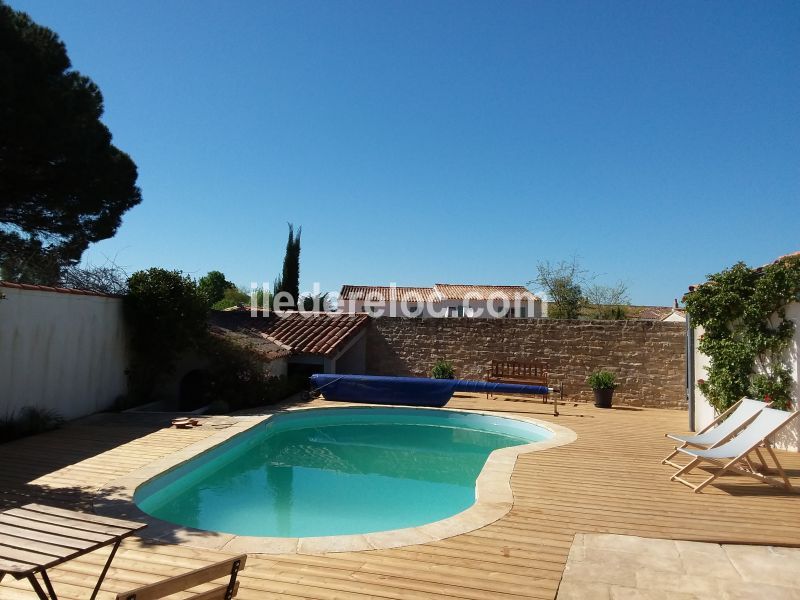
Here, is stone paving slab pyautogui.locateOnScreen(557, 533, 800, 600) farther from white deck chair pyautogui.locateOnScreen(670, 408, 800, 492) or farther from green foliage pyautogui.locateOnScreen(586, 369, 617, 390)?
green foliage pyautogui.locateOnScreen(586, 369, 617, 390)

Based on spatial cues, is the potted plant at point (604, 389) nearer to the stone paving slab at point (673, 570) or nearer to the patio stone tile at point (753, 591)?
the stone paving slab at point (673, 570)

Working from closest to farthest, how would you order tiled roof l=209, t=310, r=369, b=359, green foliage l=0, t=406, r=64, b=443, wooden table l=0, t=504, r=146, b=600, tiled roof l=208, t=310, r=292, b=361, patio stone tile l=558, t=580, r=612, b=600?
wooden table l=0, t=504, r=146, b=600 → patio stone tile l=558, t=580, r=612, b=600 → green foliage l=0, t=406, r=64, b=443 → tiled roof l=208, t=310, r=292, b=361 → tiled roof l=209, t=310, r=369, b=359

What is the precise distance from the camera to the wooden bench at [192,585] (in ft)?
7.22

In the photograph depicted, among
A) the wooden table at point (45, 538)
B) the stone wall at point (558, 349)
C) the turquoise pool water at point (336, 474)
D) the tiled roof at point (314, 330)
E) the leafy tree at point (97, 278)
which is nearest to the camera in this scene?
the wooden table at point (45, 538)

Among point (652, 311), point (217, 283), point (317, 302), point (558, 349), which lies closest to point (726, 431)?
point (558, 349)

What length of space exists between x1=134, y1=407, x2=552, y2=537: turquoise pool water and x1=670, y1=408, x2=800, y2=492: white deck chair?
2786 mm

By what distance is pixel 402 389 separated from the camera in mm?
12797

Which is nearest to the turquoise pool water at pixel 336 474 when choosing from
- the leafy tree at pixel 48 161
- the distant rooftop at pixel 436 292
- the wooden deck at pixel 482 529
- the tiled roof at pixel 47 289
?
the wooden deck at pixel 482 529

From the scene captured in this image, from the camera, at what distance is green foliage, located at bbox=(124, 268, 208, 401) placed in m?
11.4

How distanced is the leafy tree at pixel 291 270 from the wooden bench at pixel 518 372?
1753 centimetres

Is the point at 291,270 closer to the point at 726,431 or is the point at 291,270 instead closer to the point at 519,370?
the point at 519,370

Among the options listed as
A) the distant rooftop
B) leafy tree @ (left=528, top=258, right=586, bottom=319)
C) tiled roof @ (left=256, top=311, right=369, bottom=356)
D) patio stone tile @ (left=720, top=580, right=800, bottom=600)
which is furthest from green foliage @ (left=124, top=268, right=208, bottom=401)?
the distant rooftop

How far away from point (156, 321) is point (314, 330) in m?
5.25

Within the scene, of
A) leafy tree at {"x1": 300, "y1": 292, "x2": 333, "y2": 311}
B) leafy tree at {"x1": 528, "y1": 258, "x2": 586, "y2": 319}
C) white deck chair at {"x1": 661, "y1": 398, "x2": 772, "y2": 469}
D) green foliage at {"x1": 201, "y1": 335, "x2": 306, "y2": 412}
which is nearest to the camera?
white deck chair at {"x1": 661, "y1": 398, "x2": 772, "y2": 469}
